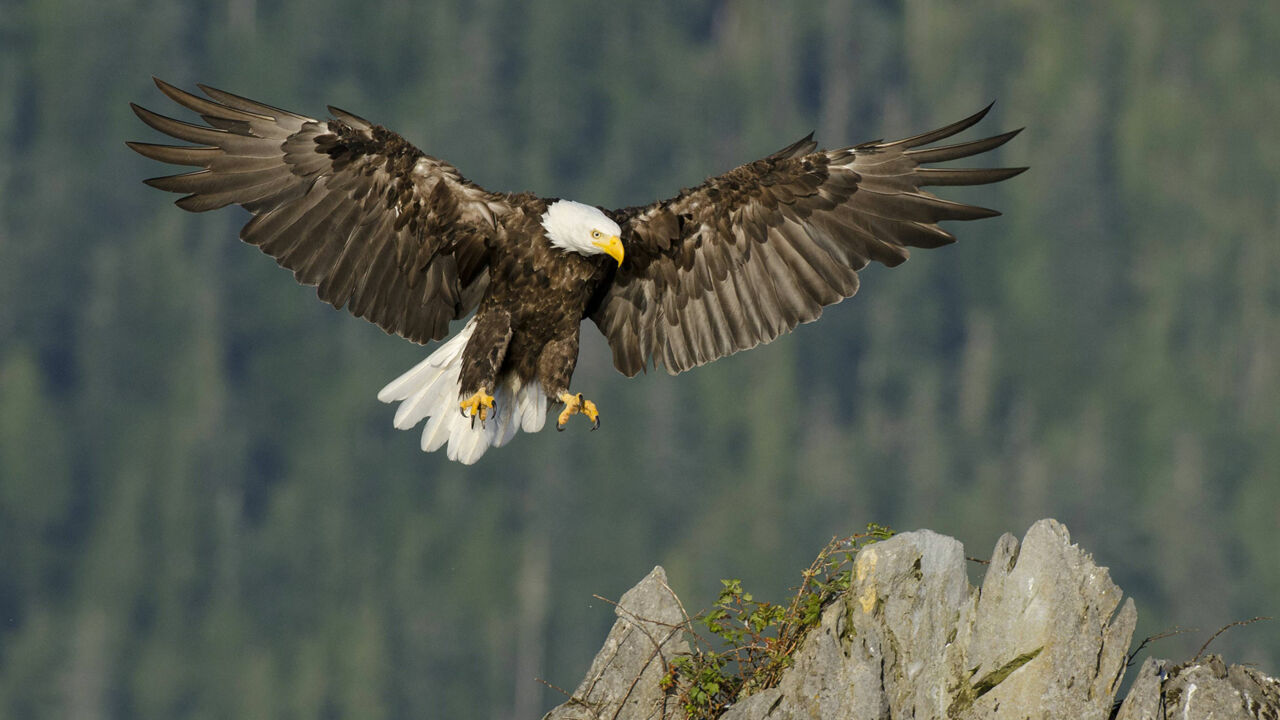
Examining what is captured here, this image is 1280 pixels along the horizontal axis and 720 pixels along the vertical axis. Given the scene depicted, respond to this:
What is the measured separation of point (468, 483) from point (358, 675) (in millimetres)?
7937

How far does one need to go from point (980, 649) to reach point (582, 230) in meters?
3.18

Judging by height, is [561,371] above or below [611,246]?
below

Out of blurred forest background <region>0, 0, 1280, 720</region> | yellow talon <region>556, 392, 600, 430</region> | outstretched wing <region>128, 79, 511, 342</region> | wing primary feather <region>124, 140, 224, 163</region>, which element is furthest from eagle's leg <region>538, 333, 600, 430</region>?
blurred forest background <region>0, 0, 1280, 720</region>

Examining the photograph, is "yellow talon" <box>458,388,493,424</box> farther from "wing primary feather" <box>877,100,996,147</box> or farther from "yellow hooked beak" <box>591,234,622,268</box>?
"wing primary feather" <box>877,100,996,147</box>

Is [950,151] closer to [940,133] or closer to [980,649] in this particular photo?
[940,133]

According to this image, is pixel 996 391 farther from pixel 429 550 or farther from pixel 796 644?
pixel 796 644

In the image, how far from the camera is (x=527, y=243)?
9469 millimetres

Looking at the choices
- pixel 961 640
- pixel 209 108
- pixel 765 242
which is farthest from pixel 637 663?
pixel 209 108

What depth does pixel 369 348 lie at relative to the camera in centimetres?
5803

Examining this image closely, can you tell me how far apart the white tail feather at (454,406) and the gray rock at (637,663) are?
66.2 inches

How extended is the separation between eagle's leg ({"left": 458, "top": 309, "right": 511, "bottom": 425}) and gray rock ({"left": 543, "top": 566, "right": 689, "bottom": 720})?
1563mm

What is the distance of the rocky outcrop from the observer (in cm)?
756

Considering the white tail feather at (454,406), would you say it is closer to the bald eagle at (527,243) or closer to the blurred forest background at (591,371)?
the bald eagle at (527,243)

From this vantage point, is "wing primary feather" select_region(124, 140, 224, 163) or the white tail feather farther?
the white tail feather
